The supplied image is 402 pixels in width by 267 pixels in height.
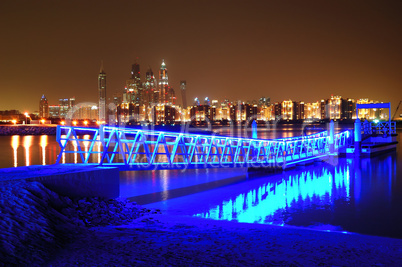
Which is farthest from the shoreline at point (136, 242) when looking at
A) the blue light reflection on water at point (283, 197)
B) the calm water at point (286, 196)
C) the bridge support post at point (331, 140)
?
the bridge support post at point (331, 140)

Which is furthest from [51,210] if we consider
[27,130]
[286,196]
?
[27,130]

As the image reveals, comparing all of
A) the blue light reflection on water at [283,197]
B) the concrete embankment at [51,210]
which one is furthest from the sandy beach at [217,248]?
the blue light reflection on water at [283,197]

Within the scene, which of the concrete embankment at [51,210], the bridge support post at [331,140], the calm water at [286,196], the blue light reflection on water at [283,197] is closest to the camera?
the concrete embankment at [51,210]

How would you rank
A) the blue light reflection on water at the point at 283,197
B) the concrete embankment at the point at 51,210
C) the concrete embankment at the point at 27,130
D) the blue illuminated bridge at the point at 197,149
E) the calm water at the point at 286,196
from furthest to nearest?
1. the concrete embankment at the point at 27,130
2. the blue illuminated bridge at the point at 197,149
3. the blue light reflection on water at the point at 283,197
4. the calm water at the point at 286,196
5. the concrete embankment at the point at 51,210

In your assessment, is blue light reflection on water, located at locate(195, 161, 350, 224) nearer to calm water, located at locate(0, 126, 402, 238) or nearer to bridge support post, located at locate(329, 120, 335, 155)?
calm water, located at locate(0, 126, 402, 238)

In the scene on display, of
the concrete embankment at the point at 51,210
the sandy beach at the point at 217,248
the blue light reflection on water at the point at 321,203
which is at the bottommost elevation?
the blue light reflection on water at the point at 321,203

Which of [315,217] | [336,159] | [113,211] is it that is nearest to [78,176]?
[113,211]

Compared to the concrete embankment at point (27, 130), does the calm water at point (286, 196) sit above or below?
below

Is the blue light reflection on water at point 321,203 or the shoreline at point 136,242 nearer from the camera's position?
the shoreline at point 136,242

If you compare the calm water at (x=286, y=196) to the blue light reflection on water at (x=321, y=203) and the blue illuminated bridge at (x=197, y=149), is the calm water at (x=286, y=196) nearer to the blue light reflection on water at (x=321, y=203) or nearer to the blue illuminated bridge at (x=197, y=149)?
the blue light reflection on water at (x=321, y=203)

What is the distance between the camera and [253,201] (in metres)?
13.6

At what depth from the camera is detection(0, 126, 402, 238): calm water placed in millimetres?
11038

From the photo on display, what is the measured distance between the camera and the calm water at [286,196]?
1104 centimetres

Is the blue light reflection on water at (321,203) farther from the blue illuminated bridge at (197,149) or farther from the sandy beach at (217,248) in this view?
the sandy beach at (217,248)
